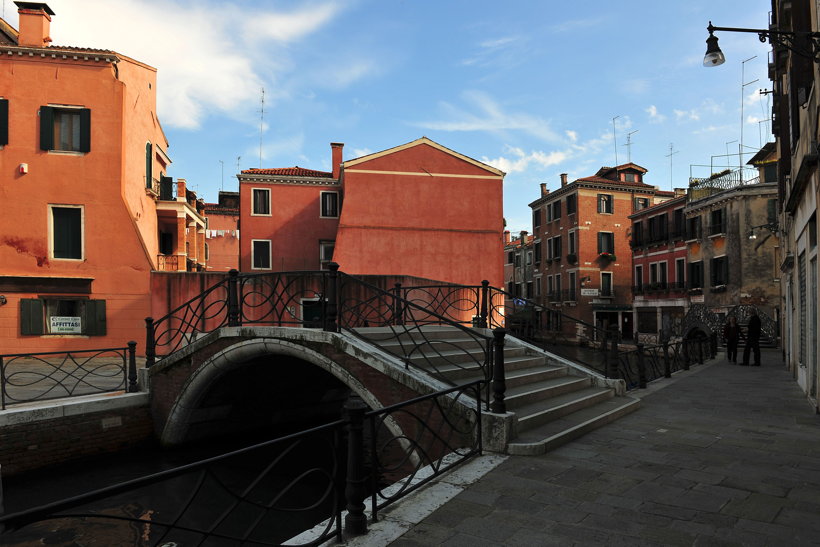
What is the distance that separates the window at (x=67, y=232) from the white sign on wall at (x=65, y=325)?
2163mm

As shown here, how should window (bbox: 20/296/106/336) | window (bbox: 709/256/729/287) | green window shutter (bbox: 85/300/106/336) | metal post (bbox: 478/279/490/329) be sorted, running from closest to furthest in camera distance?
metal post (bbox: 478/279/490/329) < window (bbox: 20/296/106/336) < green window shutter (bbox: 85/300/106/336) < window (bbox: 709/256/729/287)

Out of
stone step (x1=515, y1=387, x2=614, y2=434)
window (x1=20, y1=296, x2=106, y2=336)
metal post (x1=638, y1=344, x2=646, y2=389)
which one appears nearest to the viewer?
stone step (x1=515, y1=387, x2=614, y2=434)

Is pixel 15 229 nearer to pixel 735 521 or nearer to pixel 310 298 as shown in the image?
pixel 310 298

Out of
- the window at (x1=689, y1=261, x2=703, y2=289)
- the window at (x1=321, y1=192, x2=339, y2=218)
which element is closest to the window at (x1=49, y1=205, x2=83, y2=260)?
the window at (x1=321, y1=192, x2=339, y2=218)

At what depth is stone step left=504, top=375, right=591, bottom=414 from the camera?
7.03 meters

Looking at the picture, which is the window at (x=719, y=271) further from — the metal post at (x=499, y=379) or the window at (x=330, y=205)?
the metal post at (x=499, y=379)

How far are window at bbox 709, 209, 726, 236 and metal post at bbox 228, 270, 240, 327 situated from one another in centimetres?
2816

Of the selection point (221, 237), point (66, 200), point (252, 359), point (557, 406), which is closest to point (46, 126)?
point (66, 200)

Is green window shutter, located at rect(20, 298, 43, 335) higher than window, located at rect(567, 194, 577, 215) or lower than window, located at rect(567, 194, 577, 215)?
lower

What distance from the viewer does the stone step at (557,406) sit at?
256 inches

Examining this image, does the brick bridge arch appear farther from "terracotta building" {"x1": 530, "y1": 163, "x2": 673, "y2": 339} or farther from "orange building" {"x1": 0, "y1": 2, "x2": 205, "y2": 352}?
"terracotta building" {"x1": 530, "y1": 163, "x2": 673, "y2": 339}

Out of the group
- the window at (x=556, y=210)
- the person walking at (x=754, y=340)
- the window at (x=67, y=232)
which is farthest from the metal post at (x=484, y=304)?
the window at (x=556, y=210)

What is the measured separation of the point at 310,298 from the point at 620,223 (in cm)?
2792

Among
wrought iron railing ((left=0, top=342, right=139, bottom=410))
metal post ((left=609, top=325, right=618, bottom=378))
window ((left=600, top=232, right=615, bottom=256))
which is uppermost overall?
window ((left=600, top=232, right=615, bottom=256))
